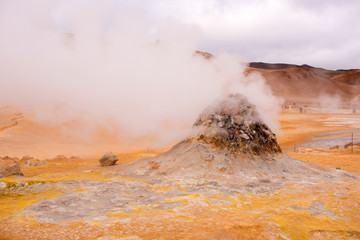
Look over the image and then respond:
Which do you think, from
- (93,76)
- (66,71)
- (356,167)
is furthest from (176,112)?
(66,71)

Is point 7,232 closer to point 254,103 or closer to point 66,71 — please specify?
point 254,103

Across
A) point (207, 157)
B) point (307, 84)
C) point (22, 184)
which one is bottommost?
point (22, 184)

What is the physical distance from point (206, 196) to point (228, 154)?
246 centimetres

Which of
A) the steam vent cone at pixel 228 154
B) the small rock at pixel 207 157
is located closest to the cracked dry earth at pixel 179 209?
the steam vent cone at pixel 228 154

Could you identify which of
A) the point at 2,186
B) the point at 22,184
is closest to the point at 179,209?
the point at 22,184

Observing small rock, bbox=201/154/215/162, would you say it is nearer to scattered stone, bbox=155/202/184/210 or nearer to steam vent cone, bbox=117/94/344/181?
steam vent cone, bbox=117/94/344/181

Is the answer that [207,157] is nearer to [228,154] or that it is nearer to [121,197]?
[228,154]

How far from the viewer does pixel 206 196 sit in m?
5.70

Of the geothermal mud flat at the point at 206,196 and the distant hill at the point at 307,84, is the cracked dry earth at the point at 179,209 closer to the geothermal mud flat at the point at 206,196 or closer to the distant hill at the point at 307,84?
the geothermal mud flat at the point at 206,196

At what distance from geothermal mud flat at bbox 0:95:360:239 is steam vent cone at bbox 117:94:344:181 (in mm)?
31

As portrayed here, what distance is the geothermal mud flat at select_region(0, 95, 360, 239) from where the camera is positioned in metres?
3.94

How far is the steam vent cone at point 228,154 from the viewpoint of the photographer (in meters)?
7.47

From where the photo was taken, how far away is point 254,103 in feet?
31.6

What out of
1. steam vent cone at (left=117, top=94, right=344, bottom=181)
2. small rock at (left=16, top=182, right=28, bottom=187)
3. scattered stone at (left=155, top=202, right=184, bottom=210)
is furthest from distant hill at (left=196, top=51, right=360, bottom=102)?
scattered stone at (left=155, top=202, right=184, bottom=210)
